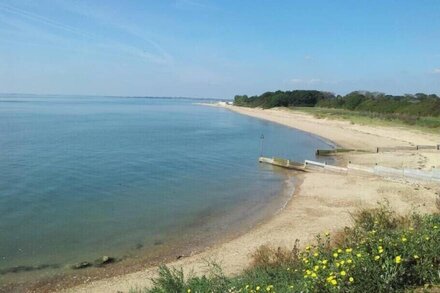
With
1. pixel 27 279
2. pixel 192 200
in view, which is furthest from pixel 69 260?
pixel 192 200

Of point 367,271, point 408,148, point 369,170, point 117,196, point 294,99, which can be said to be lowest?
point 117,196

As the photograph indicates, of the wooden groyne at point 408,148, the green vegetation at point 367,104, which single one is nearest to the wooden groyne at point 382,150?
the wooden groyne at point 408,148

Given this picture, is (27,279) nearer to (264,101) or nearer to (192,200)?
(192,200)

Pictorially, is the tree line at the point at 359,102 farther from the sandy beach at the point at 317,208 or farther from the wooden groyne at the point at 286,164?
the wooden groyne at the point at 286,164

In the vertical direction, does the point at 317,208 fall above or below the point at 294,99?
below

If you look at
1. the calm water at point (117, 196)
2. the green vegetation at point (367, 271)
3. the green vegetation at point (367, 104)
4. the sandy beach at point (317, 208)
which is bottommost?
the calm water at point (117, 196)

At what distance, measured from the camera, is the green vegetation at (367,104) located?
7481 centimetres

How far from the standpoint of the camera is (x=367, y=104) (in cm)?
10000

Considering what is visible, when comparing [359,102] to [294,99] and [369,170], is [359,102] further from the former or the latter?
[369,170]

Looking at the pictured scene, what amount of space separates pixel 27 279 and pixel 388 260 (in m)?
11.9

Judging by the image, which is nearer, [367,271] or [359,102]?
[367,271]

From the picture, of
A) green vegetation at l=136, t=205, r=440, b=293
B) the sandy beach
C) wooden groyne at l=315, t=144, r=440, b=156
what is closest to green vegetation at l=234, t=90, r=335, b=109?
wooden groyne at l=315, t=144, r=440, b=156

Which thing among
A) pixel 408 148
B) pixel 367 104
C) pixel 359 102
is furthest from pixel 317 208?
pixel 359 102

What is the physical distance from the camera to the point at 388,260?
20.5ft
